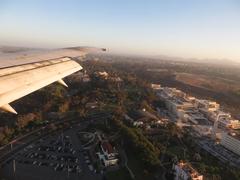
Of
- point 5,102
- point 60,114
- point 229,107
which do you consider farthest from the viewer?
point 229,107

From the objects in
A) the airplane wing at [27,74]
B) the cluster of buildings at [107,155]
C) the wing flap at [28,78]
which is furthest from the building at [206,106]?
the wing flap at [28,78]

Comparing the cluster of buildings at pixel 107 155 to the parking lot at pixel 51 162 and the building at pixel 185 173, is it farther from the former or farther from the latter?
the building at pixel 185 173

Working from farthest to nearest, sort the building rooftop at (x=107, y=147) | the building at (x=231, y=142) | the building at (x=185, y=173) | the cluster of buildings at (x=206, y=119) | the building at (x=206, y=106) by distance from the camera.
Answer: the building at (x=206, y=106)
the cluster of buildings at (x=206, y=119)
the building at (x=231, y=142)
the building rooftop at (x=107, y=147)
the building at (x=185, y=173)

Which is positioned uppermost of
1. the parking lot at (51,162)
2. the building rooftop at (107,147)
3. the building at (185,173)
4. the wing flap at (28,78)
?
the wing flap at (28,78)

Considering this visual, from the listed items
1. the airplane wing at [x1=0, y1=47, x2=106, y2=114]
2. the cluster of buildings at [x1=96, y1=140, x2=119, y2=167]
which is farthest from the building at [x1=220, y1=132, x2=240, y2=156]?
the airplane wing at [x1=0, y1=47, x2=106, y2=114]

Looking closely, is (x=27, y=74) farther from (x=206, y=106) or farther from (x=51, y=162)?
(x=206, y=106)

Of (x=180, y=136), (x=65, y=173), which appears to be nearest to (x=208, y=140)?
(x=180, y=136)

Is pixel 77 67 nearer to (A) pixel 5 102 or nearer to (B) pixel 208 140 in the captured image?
(A) pixel 5 102

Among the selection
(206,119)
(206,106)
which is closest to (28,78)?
(206,119)
